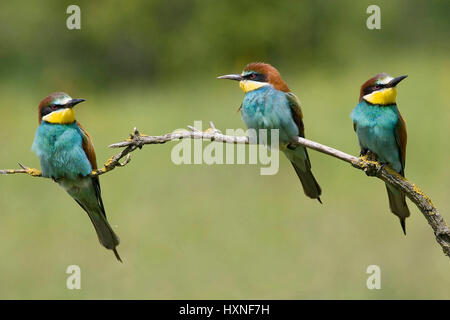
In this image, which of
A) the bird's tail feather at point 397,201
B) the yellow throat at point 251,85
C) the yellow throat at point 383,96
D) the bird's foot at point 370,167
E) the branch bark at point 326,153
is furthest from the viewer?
the yellow throat at point 251,85

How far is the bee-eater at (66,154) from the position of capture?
113 inches

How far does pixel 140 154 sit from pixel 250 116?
4.86 meters

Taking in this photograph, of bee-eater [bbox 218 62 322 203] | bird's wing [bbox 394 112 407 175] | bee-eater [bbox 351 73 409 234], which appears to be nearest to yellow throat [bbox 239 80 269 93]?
bee-eater [bbox 218 62 322 203]

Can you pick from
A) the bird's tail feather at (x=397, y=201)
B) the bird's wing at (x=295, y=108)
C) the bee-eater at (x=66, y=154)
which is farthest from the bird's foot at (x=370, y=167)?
the bee-eater at (x=66, y=154)

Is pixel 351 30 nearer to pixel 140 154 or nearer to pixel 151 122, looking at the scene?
pixel 151 122

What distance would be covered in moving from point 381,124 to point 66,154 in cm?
118

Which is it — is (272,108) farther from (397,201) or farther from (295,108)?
(397,201)

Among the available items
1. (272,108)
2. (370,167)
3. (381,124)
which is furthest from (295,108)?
(370,167)

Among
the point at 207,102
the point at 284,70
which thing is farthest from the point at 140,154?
the point at 284,70

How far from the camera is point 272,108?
114 inches

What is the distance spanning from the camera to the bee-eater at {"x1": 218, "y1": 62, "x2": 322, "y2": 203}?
2.87 m

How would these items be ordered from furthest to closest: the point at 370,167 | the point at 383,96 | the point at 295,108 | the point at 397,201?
the point at 295,108 → the point at 383,96 → the point at 397,201 → the point at 370,167

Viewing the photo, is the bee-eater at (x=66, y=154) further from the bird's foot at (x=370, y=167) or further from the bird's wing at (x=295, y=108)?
the bird's foot at (x=370, y=167)

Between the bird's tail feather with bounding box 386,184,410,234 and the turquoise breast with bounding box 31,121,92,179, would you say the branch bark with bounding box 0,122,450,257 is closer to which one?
the bird's tail feather with bounding box 386,184,410,234
